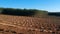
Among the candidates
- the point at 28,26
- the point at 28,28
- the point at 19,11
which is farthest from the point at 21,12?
the point at 28,28

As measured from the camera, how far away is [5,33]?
714 centimetres

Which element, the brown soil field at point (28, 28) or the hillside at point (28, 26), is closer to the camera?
the brown soil field at point (28, 28)

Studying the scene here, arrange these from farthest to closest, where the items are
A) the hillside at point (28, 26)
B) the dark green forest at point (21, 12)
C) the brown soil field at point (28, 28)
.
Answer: the dark green forest at point (21, 12) → the hillside at point (28, 26) → the brown soil field at point (28, 28)

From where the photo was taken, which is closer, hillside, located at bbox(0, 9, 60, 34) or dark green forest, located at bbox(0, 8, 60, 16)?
hillside, located at bbox(0, 9, 60, 34)

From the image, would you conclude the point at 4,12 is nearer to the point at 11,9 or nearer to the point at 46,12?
the point at 11,9

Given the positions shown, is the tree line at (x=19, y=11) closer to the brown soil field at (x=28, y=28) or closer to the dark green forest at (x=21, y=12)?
the dark green forest at (x=21, y=12)

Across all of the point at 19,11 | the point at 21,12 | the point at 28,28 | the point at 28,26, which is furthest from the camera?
the point at 19,11

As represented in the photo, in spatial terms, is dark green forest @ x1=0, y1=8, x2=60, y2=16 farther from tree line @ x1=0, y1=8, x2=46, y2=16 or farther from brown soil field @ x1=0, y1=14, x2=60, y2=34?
brown soil field @ x1=0, y1=14, x2=60, y2=34

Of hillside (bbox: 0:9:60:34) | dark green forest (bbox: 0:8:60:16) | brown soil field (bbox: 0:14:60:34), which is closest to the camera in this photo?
brown soil field (bbox: 0:14:60:34)

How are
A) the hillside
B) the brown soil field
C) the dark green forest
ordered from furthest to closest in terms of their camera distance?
the dark green forest
the hillside
the brown soil field

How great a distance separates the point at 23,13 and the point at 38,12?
6402 mm

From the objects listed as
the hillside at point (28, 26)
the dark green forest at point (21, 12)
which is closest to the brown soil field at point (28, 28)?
the hillside at point (28, 26)

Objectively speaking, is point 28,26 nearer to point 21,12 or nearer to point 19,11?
point 21,12

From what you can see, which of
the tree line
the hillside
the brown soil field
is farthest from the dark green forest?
the brown soil field
